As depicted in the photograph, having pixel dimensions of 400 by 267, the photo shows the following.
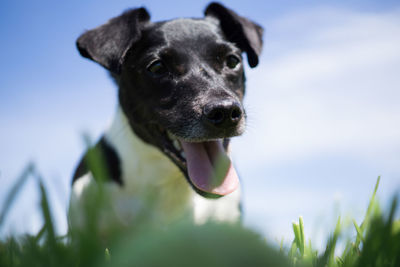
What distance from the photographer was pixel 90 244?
2.06ft

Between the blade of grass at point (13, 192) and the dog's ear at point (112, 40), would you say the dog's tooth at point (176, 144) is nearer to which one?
the dog's ear at point (112, 40)

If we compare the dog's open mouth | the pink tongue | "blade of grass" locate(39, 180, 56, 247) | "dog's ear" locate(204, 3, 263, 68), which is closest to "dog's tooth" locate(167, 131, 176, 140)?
the dog's open mouth

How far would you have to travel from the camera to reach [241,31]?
3.93 m

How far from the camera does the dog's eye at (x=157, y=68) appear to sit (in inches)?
130

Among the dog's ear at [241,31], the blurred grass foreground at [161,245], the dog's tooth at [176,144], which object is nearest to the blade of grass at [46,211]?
the blurred grass foreground at [161,245]

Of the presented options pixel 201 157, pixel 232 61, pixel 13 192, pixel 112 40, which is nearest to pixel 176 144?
pixel 201 157

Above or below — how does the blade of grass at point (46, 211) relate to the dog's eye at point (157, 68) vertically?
above

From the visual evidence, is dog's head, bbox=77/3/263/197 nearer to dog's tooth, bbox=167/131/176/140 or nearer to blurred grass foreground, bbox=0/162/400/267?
dog's tooth, bbox=167/131/176/140

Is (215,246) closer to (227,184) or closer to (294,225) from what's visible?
(294,225)

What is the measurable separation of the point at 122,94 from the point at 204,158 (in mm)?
985

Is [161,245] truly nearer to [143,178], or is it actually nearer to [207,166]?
[207,166]

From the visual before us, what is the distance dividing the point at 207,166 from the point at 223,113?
496 mm

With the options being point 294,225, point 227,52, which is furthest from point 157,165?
point 294,225

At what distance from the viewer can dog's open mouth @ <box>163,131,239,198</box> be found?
283 cm
